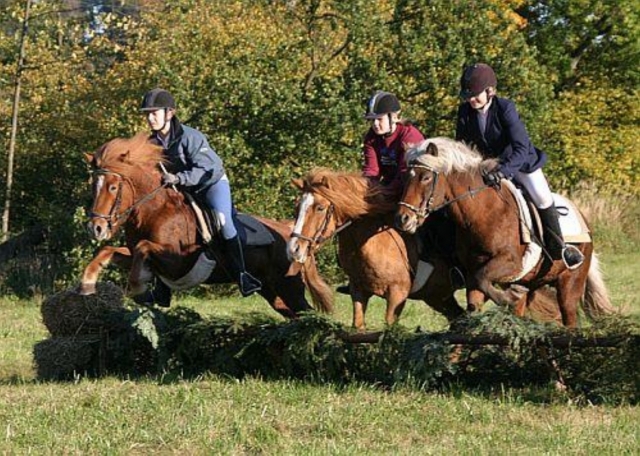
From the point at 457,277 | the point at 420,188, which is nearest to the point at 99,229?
the point at 420,188

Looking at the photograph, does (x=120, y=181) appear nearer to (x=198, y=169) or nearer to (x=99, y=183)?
(x=99, y=183)

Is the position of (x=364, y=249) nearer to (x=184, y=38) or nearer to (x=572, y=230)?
(x=572, y=230)

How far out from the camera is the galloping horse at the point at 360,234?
8.69 metres

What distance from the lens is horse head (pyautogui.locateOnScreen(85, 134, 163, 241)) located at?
29.9 ft

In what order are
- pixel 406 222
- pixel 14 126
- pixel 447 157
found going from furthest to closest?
pixel 14 126
pixel 447 157
pixel 406 222

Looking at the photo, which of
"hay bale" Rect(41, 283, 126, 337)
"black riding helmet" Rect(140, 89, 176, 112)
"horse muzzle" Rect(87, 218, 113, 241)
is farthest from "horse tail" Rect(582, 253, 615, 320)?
"horse muzzle" Rect(87, 218, 113, 241)

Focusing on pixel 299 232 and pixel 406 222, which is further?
pixel 299 232

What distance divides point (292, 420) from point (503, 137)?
3.34 meters

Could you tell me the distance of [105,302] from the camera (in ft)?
31.3

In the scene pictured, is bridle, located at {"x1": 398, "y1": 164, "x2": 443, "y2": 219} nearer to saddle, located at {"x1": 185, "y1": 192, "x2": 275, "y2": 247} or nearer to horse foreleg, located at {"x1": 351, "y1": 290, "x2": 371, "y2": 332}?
horse foreleg, located at {"x1": 351, "y1": 290, "x2": 371, "y2": 332}

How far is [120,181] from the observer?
9.33 m

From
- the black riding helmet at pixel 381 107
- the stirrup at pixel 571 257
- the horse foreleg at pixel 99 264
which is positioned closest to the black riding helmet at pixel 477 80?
the black riding helmet at pixel 381 107

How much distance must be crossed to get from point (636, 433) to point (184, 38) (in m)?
15.0

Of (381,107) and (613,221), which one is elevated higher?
(381,107)
